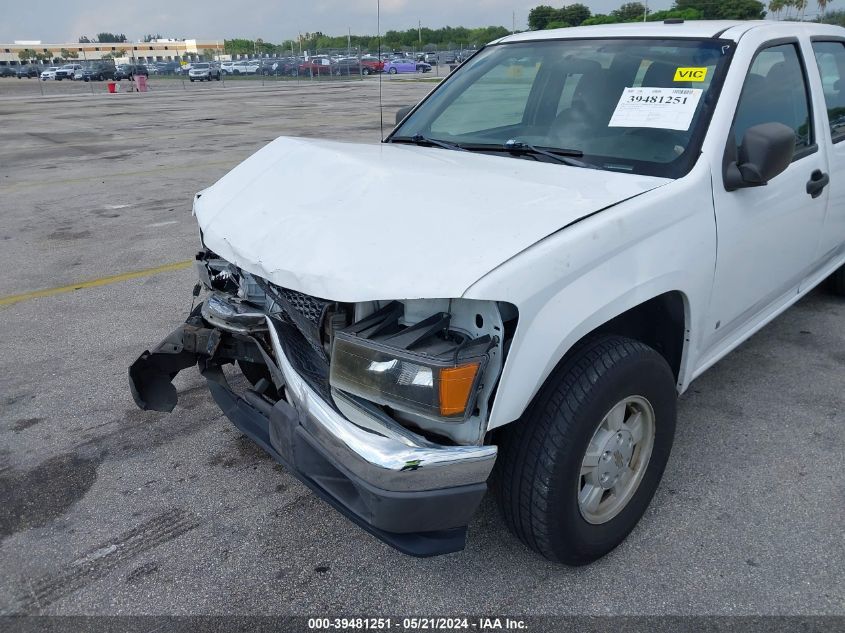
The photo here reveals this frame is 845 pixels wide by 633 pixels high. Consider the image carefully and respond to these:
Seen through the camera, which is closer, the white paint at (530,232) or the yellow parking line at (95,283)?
the white paint at (530,232)

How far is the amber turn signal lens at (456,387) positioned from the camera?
2.02 meters

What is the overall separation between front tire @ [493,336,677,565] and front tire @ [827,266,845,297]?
3.15 m

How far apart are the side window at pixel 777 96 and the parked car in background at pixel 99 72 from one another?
57.5 meters

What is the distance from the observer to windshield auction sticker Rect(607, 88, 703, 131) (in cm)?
299

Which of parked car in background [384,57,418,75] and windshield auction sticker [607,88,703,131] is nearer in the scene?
windshield auction sticker [607,88,703,131]

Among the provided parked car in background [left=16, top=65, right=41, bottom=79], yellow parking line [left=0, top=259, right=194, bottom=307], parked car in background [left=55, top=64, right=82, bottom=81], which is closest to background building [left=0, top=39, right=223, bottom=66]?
parked car in background [left=16, top=65, right=41, bottom=79]

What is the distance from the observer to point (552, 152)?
3135 millimetres

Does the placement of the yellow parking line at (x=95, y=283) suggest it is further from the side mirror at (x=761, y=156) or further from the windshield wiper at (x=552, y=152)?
the side mirror at (x=761, y=156)

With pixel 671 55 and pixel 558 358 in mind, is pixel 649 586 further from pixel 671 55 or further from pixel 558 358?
pixel 671 55

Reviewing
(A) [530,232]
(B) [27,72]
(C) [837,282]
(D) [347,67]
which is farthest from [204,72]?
(A) [530,232]

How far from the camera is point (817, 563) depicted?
2.59m

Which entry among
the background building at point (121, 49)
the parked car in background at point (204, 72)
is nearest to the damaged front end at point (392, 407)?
the parked car in background at point (204, 72)

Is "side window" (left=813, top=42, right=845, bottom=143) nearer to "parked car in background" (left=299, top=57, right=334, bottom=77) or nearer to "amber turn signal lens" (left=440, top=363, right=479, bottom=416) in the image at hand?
"amber turn signal lens" (left=440, top=363, right=479, bottom=416)

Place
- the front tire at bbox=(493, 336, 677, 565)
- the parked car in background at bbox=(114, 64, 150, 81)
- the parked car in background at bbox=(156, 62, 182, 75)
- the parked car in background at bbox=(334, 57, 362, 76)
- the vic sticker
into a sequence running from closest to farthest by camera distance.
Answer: the front tire at bbox=(493, 336, 677, 565) < the vic sticker < the parked car in background at bbox=(334, 57, 362, 76) < the parked car in background at bbox=(114, 64, 150, 81) < the parked car in background at bbox=(156, 62, 182, 75)
